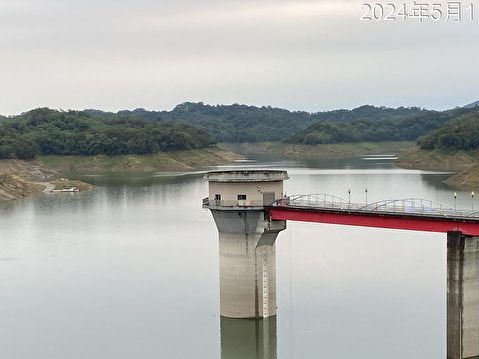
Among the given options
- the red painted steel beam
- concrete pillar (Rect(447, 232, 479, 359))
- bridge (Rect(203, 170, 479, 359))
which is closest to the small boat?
bridge (Rect(203, 170, 479, 359))

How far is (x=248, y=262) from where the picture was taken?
44156mm

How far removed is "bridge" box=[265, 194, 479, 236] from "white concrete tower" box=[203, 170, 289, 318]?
→ 3.13ft

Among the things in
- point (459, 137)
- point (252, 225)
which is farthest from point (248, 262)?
point (459, 137)

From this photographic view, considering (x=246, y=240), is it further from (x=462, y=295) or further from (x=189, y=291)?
(x=462, y=295)

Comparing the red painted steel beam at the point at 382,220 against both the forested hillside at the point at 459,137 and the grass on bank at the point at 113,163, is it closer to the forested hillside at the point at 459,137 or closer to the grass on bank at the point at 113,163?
the forested hillside at the point at 459,137

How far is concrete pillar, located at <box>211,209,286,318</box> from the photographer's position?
44188mm

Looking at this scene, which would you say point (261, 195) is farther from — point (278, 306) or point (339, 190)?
point (339, 190)

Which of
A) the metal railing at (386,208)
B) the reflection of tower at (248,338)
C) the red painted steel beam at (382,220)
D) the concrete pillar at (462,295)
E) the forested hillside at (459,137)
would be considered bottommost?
the reflection of tower at (248,338)

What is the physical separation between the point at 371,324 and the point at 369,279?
11.7m

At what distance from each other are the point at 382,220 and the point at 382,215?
0.33m

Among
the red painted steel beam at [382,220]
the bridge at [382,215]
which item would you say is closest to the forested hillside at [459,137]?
the bridge at [382,215]

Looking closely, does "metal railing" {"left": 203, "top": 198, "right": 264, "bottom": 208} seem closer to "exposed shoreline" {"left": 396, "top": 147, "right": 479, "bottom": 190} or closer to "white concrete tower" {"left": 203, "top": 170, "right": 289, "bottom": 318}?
"white concrete tower" {"left": 203, "top": 170, "right": 289, "bottom": 318}

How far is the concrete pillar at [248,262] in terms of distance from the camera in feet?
145

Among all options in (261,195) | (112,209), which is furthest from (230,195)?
(112,209)
